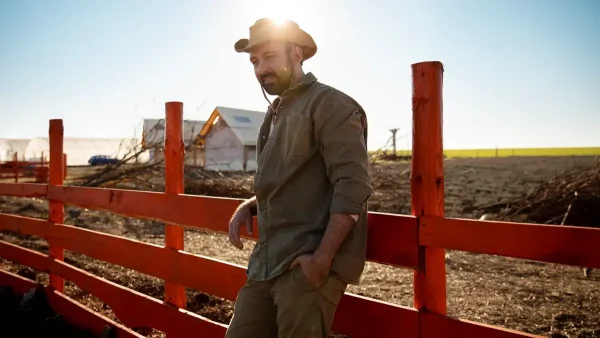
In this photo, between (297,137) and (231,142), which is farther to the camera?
(231,142)

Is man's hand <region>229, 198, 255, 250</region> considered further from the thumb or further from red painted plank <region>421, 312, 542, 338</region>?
red painted plank <region>421, 312, 542, 338</region>

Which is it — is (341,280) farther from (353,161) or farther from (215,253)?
(215,253)

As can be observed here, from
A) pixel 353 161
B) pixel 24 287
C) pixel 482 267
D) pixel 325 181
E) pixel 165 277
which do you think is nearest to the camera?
pixel 353 161

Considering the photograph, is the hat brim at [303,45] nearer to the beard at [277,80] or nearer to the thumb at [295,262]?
the beard at [277,80]

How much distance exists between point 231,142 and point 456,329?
26561mm

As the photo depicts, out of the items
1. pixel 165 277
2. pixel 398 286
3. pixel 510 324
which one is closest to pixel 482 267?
pixel 398 286

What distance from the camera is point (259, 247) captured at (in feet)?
7.00

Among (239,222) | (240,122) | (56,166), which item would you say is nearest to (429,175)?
(239,222)

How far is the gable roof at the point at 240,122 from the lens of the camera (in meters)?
27.9

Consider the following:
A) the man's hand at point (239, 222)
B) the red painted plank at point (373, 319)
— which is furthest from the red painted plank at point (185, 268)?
the man's hand at point (239, 222)

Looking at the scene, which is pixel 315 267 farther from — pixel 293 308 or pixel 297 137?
pixel 297 137

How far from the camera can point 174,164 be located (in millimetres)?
3426

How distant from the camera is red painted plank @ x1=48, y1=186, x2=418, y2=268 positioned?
213 centimetres

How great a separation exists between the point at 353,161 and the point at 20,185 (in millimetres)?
4697
